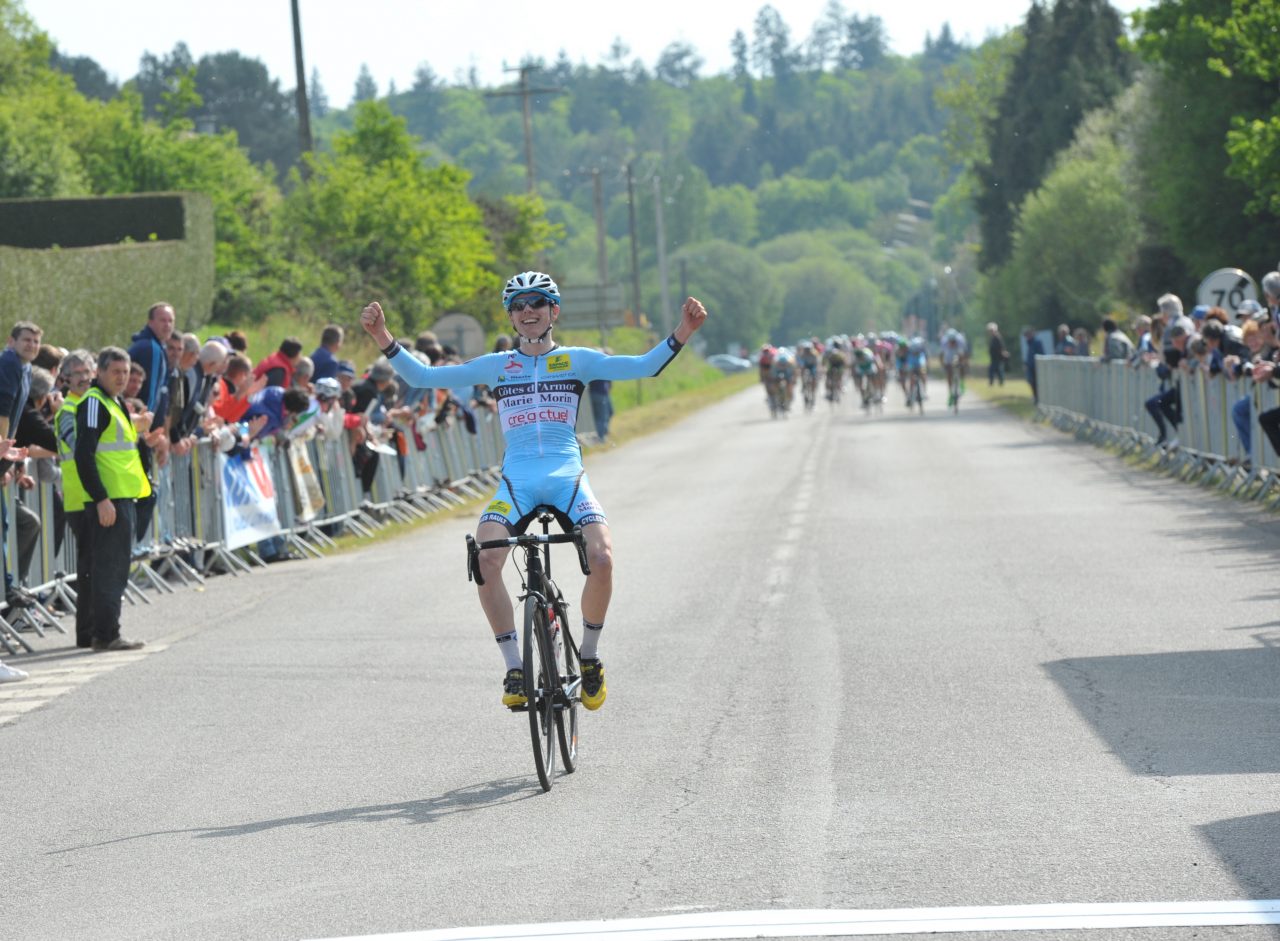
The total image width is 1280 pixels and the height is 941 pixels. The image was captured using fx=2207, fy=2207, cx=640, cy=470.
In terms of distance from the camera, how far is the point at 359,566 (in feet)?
61.6

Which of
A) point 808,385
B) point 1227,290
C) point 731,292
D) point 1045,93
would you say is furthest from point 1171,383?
point 731,292

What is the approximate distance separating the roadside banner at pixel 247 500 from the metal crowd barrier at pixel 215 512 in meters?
0.13

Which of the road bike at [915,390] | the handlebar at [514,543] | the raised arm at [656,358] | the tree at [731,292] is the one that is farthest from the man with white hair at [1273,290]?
the tree at [731,292]

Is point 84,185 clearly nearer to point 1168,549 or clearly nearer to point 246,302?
point 246,302

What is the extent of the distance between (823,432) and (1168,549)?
24.1 meters

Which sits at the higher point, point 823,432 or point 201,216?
point 201,216

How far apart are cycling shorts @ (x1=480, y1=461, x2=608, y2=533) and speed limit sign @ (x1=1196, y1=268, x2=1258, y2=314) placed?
19736 millimetres

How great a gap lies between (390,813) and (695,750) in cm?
155

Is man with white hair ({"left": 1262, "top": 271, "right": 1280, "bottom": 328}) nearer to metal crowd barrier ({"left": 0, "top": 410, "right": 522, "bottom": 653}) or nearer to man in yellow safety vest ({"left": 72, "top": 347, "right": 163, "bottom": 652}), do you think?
metal crowd barrier ({"left": 0, "top": 410, "right": 522, "bottom": 653})

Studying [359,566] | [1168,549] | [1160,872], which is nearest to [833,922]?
[1160,872]

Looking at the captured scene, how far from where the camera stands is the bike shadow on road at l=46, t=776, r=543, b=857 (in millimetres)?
7941

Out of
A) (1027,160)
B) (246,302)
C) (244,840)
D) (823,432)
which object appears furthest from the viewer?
(1027,160)

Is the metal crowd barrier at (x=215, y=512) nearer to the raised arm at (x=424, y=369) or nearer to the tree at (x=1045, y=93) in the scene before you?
the raised arm at (x=424, y=369)

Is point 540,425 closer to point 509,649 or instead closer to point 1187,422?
point 509,649
